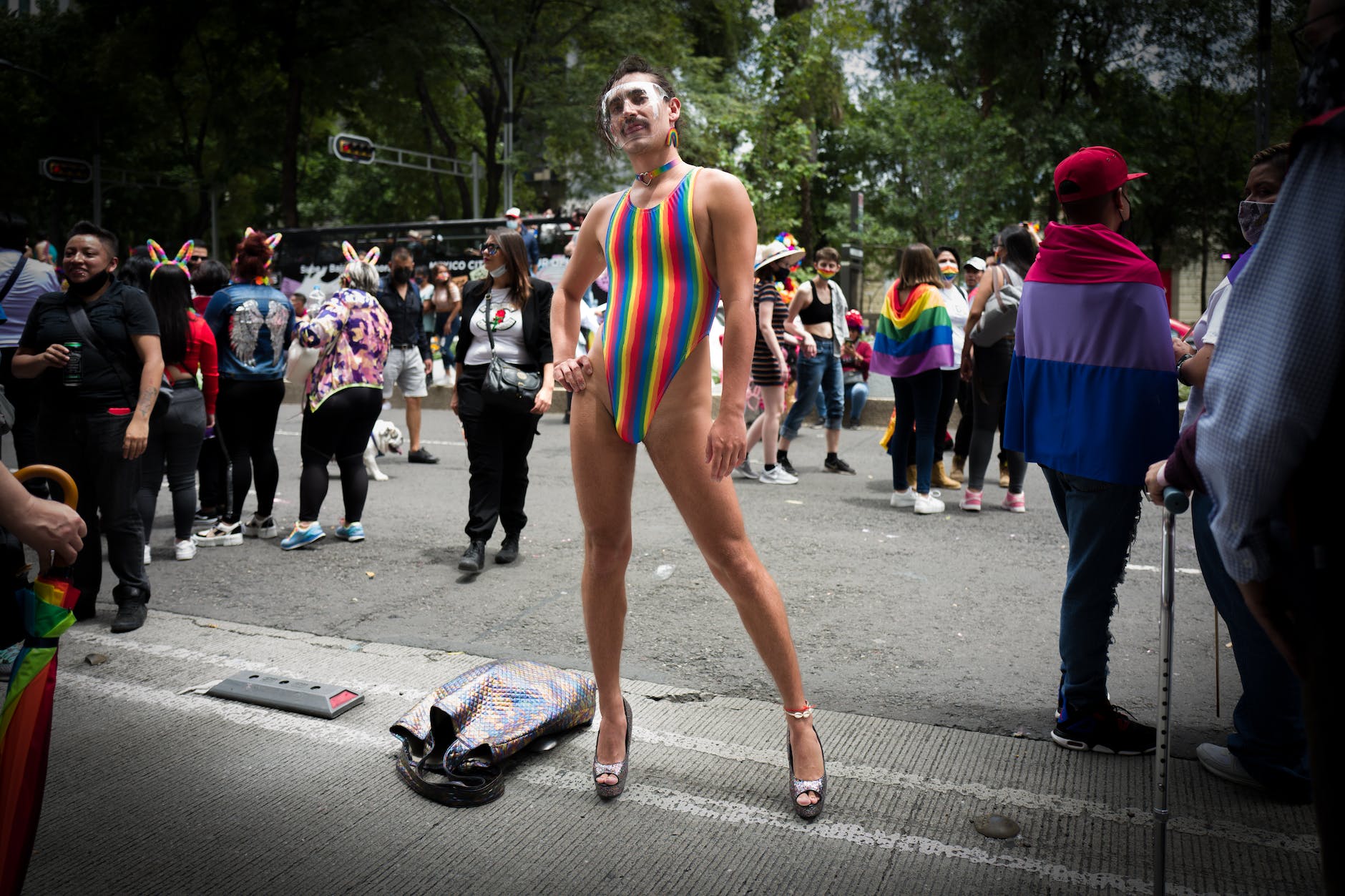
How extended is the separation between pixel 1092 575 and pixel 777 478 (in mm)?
5526

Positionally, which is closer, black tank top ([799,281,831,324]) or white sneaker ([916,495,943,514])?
white sneaker ([916,495,943,514])

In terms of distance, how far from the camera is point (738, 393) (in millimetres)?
2953

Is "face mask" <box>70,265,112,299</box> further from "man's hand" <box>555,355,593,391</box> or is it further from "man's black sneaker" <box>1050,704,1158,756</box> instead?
"man's black sneaker" <box>1050,704,1158,756</box>

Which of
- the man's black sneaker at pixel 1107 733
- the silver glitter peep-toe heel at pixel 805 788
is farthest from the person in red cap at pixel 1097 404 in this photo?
the silver glitter peep-toe heel at pixel 805 788

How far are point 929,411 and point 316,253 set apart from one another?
16.3 m

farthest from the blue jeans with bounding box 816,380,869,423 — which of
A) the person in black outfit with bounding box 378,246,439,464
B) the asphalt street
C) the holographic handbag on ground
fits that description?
the holographic handbag on ground

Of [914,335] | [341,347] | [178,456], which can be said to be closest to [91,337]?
[178,456]

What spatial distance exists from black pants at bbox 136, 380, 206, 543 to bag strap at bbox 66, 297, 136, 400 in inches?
25.8

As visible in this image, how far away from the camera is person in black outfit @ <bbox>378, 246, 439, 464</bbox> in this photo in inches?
405

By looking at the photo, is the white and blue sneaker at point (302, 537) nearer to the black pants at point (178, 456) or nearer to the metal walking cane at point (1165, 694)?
the black pants at point (178, 456)

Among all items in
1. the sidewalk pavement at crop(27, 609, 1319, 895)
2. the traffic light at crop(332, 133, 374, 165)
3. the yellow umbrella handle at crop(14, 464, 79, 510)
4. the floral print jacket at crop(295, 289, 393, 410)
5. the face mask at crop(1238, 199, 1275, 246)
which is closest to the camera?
the yellow umbrella handle at crop(14, 464, 79, 510)

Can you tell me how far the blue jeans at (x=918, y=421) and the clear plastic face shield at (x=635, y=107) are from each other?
15.8 feet

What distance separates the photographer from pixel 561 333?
3.26 metres

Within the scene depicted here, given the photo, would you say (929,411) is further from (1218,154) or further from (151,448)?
(1218,154)
